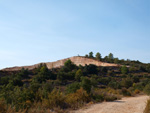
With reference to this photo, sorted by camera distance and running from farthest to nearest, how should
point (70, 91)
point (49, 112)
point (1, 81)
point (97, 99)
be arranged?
point (1, 81) → point (70, 91) → point (97, 99) → point (49, 112)

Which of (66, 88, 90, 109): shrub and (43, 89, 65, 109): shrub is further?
(66, 88, 90, 109): shrub

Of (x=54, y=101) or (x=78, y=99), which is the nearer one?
(x=54, y=101)

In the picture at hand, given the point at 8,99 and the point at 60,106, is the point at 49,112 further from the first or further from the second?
the point at 8,99

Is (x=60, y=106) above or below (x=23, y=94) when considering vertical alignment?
below

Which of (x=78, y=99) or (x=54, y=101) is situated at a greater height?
(x=54, y=101)

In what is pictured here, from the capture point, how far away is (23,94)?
369 inches

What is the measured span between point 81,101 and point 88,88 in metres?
1.72

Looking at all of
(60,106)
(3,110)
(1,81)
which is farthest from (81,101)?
(1,81)

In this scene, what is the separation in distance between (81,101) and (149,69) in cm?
4672

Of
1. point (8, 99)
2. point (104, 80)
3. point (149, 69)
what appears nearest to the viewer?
point (8, 99)

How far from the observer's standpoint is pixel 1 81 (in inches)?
1124

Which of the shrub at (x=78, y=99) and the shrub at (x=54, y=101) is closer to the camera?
the shrub at (x=54, y=101)

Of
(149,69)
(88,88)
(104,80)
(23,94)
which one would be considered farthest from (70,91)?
(149,69)

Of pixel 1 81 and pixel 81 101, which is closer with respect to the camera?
pixel 81 101
